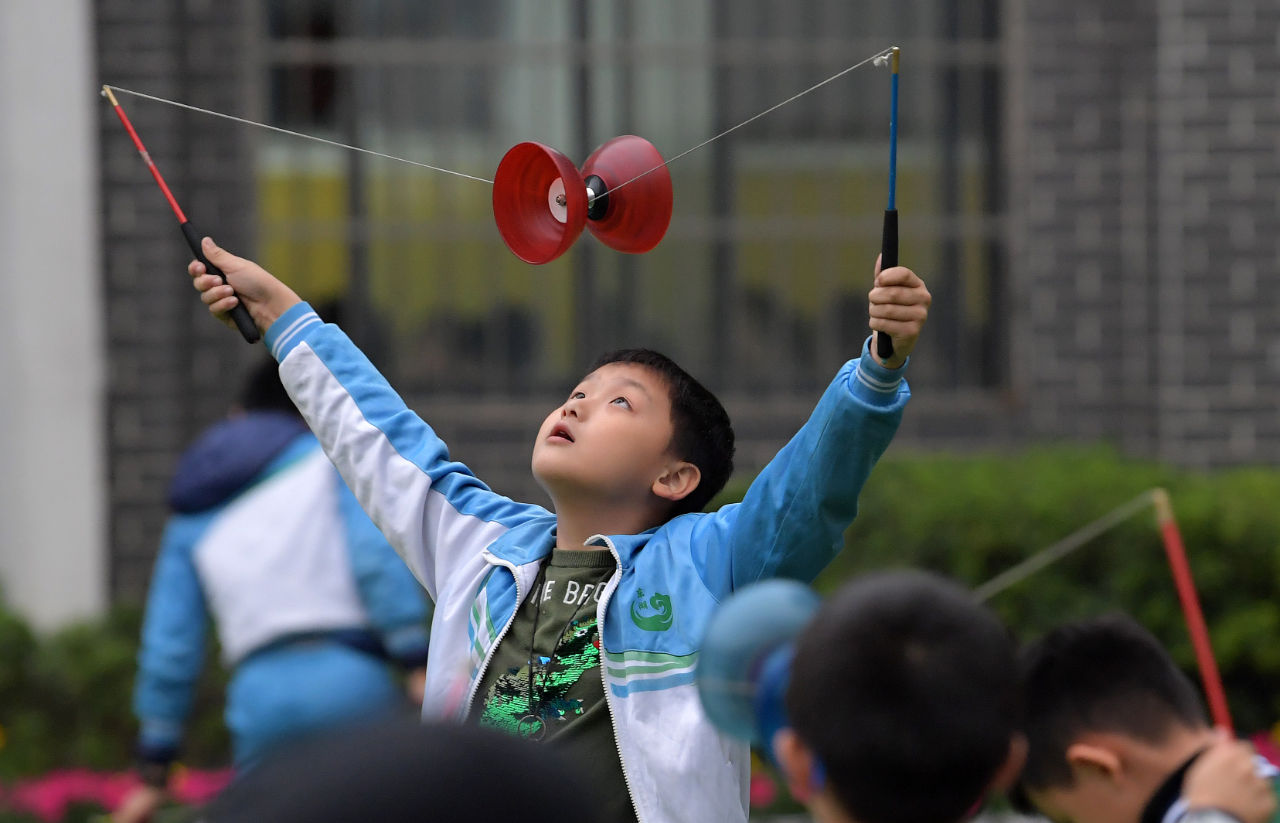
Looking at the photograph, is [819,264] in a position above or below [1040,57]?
below

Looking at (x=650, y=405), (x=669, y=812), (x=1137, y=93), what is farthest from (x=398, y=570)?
(x=1137, y=93)

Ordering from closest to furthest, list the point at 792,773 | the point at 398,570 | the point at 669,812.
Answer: the point at 792,773 → the point at 669,812 → the point at 398,570

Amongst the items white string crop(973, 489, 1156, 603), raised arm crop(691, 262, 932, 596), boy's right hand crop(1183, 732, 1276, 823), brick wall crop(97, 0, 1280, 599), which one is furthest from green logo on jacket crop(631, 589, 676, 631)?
brick wall crop(97, 0, 1280, 599)

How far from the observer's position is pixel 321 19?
6750mm

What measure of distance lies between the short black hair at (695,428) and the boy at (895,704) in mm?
835

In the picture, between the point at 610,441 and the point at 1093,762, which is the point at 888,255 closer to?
the point at 610,441

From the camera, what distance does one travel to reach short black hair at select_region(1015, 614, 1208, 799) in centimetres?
→ 211

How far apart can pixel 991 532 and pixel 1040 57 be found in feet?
8.17

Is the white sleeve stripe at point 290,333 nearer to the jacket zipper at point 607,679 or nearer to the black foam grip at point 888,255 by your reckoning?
the jacket zipper at point 607,679

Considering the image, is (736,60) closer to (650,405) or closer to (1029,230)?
(1029,230)

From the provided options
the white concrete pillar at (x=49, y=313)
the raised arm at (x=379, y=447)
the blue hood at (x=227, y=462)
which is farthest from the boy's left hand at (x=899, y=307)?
the white concrete pillar at (x=49, y=313)

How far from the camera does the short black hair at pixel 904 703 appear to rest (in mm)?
1475

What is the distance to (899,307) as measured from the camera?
197cm

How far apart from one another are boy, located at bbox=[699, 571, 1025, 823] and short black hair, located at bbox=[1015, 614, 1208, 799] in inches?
24.0
